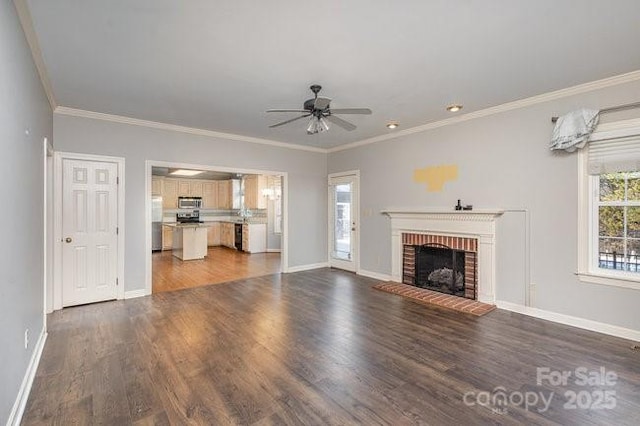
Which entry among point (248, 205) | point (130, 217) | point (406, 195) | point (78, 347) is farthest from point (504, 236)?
point (248, 205)

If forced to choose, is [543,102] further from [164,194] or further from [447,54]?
[164,194]

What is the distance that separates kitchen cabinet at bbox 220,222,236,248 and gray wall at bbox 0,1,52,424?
7.30 metres

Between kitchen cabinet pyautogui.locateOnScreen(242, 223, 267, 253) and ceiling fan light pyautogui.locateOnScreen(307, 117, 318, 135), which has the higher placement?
ceiling fan light pyautogui.locateOnScreen(307, 117, 318, 135)

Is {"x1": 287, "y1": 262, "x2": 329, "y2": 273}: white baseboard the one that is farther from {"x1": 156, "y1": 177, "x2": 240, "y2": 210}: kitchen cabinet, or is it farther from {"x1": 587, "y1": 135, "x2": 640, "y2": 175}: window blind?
{"x1": 156, "y1": 177, "x2": 240, "y2": 210}: kitchen cabinet

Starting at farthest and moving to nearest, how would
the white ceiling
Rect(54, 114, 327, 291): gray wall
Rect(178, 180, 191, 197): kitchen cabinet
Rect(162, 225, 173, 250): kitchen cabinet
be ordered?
Rect(178, 180, 191, 197): kitchen cabinet < Rect(162, 225, 173, 250): kitchen cabinet < Rect(54, 114, 327, 291): gray wall < the white ceiling

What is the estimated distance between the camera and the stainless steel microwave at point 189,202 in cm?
1032

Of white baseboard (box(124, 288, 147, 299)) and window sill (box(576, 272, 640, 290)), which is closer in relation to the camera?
window sill (box(576, 272, 640, 290))

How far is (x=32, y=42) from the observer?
8.40 feet

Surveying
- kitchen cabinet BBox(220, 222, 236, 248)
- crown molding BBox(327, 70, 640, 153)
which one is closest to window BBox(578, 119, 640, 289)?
crown molding BBox(327, 70, 640, 153)

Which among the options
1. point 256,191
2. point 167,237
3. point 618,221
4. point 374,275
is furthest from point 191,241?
point 618,221

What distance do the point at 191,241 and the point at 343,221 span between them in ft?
13.3

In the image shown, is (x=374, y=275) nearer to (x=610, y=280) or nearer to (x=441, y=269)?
(x=441, y=269)

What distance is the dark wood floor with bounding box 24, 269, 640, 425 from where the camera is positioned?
209 cm

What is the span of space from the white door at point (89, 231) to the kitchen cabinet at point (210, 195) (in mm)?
6357
